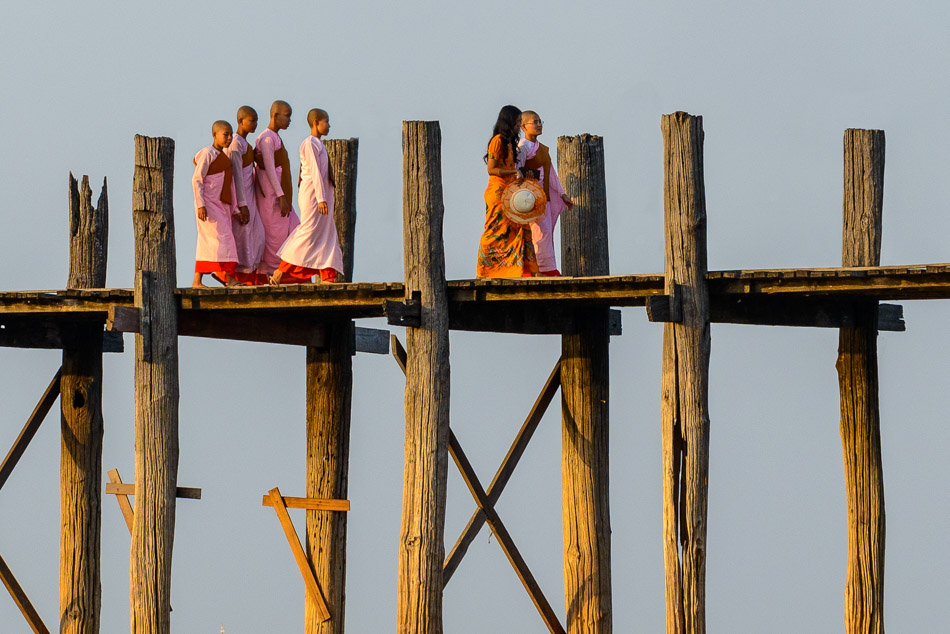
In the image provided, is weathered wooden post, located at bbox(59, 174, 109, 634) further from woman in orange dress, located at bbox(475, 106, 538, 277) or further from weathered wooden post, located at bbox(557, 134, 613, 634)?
weathered wooden post, located at bbox(557, 134, 613, 634)

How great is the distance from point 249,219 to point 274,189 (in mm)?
290

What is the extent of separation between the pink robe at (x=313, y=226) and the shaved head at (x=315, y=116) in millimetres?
115

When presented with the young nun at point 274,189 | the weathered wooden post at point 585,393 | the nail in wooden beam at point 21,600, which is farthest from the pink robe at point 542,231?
the nail in wooden beam at point 21,600

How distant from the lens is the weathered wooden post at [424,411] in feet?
40.8

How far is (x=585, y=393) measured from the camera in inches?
553

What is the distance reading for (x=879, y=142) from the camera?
13.5 meters

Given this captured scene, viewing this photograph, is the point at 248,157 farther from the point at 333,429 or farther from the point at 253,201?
the point at 333,429

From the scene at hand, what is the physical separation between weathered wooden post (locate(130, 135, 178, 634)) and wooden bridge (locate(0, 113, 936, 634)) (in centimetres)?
1

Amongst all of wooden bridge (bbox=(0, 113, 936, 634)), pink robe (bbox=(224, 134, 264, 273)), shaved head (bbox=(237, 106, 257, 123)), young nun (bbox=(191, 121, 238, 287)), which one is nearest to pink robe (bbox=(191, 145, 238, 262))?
young nun (bbox=(191, 121, 238, 287))

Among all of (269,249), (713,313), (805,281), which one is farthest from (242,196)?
(805,281)

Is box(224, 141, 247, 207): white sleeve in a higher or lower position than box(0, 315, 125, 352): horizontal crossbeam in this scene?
higher

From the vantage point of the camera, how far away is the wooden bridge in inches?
472

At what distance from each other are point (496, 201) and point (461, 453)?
1709 millimetres

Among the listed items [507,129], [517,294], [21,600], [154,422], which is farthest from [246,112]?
[21,600]
